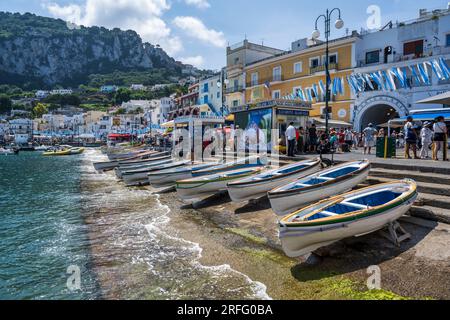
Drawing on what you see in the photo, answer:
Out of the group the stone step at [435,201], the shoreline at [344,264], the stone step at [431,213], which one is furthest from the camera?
the stone step at [435,201]

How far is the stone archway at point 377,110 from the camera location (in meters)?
25.4

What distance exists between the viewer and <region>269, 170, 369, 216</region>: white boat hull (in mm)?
9000

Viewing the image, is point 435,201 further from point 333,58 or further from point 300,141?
point 333,58

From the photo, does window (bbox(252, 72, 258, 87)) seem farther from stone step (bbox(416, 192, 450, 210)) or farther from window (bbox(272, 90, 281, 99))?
stone step (bbox(416, 192, 450, 210))

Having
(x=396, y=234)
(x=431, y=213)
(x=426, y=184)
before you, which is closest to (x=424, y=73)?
(x=426, y=184)

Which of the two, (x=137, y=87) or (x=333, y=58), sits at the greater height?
(x=137, y=87)

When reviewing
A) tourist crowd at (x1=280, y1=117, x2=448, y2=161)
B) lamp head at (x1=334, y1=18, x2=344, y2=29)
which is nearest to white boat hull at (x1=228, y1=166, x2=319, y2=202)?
tourist crowd at (x1=280, y1=117, x2=448, y2=161)

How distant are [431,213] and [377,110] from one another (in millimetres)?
24062

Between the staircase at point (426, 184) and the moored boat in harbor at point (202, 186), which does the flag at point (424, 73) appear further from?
the moored boat in harbor at point (202, 186)

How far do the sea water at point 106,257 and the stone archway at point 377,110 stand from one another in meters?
21.0

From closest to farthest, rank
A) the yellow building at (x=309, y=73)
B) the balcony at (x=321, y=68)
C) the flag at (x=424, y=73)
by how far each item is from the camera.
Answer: the flag at (x=424, y=73)
the yellow building at (x=309, y=73)
the balcony at (x=321, y=68)

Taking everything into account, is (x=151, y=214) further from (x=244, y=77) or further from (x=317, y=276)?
(x=244, y=77)

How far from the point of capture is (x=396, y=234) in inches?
268

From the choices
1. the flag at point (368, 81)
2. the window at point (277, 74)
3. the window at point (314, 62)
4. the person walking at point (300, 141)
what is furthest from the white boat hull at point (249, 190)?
the window at point (277, 74)
